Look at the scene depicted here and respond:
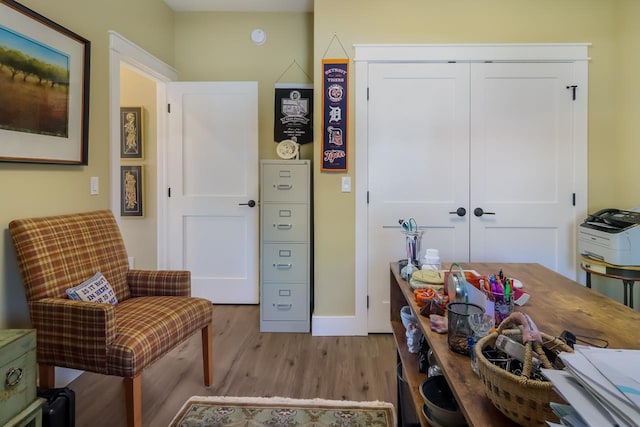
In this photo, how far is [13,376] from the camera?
116cm

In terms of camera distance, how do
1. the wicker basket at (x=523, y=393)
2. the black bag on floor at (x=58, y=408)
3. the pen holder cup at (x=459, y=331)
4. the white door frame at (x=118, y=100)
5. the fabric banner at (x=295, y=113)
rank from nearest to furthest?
the wicker basket at (x=523, y=393) < the pen holder cup at (x=459, y=331) < the black bag on floor at (x=58, y=408) < the white door frame at (x=118, y=100) < the fabric banner at (x=295, y=113)

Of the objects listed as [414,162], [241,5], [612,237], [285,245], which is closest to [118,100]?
[241,5]

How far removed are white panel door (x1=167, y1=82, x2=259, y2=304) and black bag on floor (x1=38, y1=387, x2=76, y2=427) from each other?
1928 millimetres

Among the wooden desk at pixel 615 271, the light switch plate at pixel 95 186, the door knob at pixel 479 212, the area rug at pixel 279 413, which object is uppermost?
the light switch plate at pixel 95 186

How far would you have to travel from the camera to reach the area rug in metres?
1.67

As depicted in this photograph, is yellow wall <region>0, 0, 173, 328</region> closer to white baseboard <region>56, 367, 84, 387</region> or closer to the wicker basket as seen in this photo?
white baseboard <region>56, 367, 84, 387</region>

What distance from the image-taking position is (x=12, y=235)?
1.60 metres

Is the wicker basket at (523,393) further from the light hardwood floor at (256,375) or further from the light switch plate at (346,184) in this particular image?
the light switch plate at (346,184)

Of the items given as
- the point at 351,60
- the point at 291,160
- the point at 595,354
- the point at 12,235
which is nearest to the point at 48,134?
the point at 12,235

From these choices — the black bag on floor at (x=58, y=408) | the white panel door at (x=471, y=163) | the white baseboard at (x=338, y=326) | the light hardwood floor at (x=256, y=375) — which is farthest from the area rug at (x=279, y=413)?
the white panel door at (x=471, y=163)

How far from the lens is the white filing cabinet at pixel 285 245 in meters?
2.70

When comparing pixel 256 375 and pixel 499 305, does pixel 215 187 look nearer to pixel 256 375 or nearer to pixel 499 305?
pixel 256 375

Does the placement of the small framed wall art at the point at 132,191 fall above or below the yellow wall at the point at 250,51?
below

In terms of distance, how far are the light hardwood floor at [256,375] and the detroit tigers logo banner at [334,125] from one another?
1.31 metres
